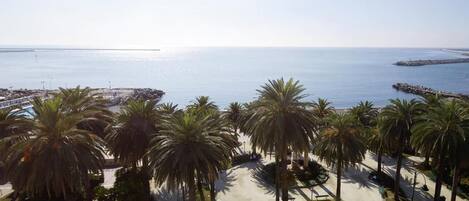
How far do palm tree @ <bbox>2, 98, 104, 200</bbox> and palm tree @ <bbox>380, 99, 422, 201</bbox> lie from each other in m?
29.6

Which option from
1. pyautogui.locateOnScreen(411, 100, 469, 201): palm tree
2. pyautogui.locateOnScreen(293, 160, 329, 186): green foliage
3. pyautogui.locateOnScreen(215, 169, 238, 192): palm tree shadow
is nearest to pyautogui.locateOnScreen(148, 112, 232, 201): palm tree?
pyautogui.locateOnScreen(215, 169, 238, 192): palm tree shadow

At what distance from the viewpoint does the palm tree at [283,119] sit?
101 feet

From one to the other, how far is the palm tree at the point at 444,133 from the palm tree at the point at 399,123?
352 centimetres

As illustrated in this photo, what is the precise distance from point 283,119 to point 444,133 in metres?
14.9

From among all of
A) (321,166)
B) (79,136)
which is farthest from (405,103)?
(79,136)

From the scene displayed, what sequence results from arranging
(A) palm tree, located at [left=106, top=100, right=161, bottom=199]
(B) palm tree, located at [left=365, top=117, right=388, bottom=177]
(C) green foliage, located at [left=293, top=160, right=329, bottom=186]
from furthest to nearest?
(B) palm tree, located at [left=365, top=117, right=388, bottom=177]
(C) green foliage, located at [left=293, top=160, right=329, bottom=186]
(A) palm tree, located at [left=106, top=100, right=161, bottom=199]

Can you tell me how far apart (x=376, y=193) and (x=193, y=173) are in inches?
962

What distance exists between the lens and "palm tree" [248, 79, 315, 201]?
30688mm

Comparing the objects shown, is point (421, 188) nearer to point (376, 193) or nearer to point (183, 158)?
point (376, 193)

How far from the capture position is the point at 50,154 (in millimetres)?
25328

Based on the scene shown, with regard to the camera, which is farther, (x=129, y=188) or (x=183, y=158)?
(x=129, y=188)

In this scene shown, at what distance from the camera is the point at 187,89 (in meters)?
182

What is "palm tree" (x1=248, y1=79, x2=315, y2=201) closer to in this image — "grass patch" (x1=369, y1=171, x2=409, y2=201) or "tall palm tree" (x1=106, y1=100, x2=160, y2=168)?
"tall palm tree" (x1=106, y1=100, x2=160, y2=168)

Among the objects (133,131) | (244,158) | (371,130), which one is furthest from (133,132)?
(371,130)
